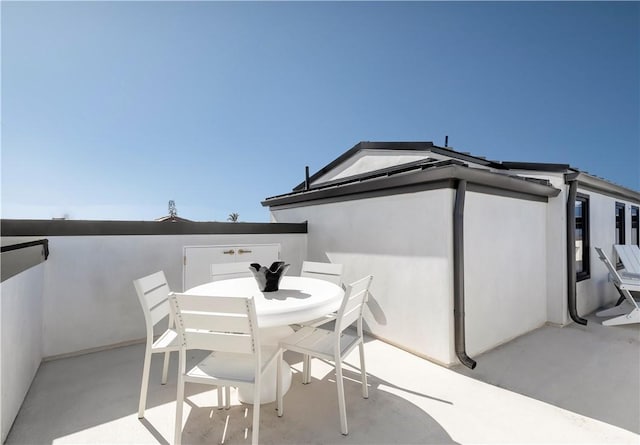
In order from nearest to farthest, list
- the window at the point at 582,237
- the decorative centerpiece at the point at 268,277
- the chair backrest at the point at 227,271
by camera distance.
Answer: the decorative centerpiece at the point at 268,277 → the chair backrest at the point at 227,271 → the window at the point at 582,237

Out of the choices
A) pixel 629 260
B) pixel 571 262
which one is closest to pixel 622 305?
pixel 629 260

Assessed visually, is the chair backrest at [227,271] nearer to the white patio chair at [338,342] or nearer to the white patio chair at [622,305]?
the white patio chair at [338,342]

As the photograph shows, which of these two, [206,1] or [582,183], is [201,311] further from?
[582,183]

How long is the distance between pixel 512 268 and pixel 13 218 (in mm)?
5849

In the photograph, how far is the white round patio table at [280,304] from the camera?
1.75 metres

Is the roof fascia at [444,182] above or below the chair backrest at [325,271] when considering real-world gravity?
above

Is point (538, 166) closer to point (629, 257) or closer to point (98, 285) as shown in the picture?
point (629, 257)

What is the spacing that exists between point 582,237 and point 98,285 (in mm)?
7411

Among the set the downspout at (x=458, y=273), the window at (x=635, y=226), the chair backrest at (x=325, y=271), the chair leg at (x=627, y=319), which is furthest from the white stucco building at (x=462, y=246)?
the window at (x=635, y=226)

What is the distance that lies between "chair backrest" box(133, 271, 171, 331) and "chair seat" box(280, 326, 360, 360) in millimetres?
1013

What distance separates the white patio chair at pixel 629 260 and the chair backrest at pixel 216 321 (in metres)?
6.65

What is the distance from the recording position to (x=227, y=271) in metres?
3.06

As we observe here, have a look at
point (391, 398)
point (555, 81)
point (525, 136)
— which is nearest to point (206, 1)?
point (391, 398)

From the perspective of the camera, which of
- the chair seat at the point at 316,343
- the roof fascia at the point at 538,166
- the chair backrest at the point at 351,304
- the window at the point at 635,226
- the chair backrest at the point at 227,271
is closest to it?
the chair backrest at the point at 351,304
